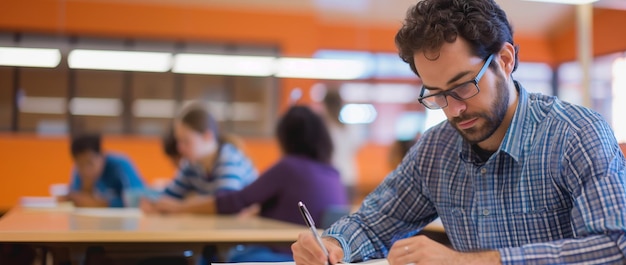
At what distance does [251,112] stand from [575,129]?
28.6 feet

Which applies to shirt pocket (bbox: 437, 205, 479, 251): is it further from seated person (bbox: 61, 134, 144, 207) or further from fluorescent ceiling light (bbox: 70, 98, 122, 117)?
fluorescent ceiling light (bbox: 70, 98, 122, 117)

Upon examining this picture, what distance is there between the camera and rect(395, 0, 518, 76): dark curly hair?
145cm

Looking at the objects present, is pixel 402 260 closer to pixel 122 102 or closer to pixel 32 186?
pixel 32 186

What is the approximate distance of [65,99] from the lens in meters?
9.40

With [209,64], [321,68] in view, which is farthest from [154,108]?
[321,68]

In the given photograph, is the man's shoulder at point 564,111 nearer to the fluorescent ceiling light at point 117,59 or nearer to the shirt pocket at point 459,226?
the shirt pocket at point 459,226

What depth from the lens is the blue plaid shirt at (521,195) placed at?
1256 millimetres

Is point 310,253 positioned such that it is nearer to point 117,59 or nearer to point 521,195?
point 521,195

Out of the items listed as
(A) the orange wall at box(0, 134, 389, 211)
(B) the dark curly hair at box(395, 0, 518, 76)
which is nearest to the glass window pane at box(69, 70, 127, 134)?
(A) the orange wall at box(0, 134, 389, 211)

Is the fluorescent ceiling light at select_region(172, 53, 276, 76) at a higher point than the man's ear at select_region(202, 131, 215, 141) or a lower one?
higher

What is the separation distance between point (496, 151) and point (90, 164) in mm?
3895

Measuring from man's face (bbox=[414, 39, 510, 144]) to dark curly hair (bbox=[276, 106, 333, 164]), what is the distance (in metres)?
1.78

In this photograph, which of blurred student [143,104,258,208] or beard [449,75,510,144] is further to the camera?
blurred student [143,104,258,208]

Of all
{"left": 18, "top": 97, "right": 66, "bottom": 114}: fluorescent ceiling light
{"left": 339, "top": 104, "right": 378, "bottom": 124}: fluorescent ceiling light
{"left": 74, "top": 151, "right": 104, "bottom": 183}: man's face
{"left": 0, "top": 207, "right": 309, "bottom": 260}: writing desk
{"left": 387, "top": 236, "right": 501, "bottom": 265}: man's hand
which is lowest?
{"left": 387, "top": 236, "right": 501, "bottom": 265}: man's hand
